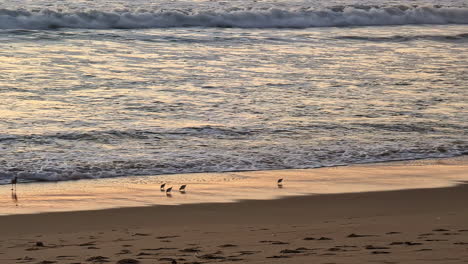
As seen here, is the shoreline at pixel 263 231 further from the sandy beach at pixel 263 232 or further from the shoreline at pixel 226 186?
Answer: the shoreline at pixel 226 186

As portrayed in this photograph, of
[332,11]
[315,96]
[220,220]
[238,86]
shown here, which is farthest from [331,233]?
[332,11]

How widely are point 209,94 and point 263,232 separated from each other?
7.97m

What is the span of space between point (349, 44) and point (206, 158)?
46.8ft

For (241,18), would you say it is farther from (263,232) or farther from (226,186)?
(263,232)

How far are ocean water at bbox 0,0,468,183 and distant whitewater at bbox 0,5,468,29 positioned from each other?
112 mm

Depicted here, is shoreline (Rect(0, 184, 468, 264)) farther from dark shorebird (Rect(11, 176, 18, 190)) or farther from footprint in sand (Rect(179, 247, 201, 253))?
dark shorebird (Rect(11, 176, 18, 190))

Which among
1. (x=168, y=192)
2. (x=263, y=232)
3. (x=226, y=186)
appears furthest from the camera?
(x=226, y=186)

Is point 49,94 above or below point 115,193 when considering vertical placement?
above

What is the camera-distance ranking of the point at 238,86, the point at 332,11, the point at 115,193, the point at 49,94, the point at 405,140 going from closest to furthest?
the point at 115,193
the point at 405,140
the point at 49,94
the point at 238,86
the point at 332,11

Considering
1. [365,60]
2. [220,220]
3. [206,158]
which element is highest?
[365,60]

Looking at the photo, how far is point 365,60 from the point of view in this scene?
1973 cm

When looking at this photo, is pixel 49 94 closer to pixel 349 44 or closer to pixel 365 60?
pixel 365 60

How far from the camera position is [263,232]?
21.0 feet

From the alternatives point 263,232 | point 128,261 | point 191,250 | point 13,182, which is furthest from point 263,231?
point 13,182
